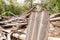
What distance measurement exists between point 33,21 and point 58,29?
4.38 feet

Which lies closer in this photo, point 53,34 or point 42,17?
point 42,17

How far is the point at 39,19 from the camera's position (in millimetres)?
1660

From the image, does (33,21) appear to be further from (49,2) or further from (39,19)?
(49,2)

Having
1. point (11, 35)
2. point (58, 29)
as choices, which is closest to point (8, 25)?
point (11, 35)

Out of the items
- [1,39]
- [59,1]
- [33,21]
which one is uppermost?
[59,1]

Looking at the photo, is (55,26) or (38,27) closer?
(38,27)

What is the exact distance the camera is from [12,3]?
24.5 ft

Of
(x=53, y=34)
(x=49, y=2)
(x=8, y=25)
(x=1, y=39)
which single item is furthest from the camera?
(x=49, y=2)

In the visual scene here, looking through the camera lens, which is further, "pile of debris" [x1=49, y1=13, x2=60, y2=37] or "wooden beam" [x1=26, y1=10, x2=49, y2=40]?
"pile of debris" [x1=49, y1=13, x2=60, y2=37]

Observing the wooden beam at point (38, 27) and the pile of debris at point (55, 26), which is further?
the pile of debris at point (55, 26)

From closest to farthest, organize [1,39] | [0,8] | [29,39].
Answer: [29,39]
[1,39]
[0,8]

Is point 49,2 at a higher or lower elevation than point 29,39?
higher

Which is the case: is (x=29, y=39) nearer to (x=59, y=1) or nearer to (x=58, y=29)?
(x=58, y=29)

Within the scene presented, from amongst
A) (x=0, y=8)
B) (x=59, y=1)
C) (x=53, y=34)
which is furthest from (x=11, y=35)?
(x=0, y=8)
